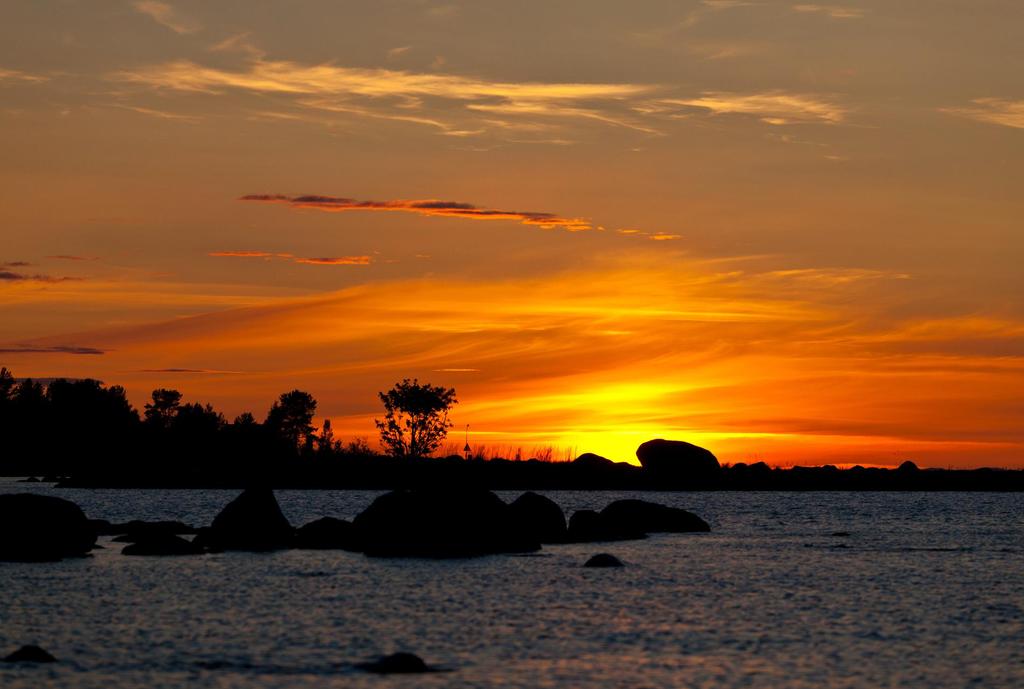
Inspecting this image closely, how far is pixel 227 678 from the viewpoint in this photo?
1177 inches

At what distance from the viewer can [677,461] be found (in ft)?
593

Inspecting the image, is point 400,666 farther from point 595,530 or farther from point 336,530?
point 595,530

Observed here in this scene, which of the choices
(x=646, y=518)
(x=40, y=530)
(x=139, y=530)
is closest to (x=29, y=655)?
(x=40, y=530)

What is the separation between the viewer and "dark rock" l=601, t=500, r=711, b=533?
3255 inches

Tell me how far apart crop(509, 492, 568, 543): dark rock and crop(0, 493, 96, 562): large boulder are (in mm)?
22997

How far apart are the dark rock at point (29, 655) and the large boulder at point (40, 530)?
27.9 meters

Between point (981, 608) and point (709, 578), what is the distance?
40.6ft

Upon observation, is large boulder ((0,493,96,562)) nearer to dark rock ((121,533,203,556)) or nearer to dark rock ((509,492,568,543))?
dark rock ((121,533,203,556))

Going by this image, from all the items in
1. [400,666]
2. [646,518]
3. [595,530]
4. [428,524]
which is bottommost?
[400,666]

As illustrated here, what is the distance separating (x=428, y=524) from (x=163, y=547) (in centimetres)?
1301

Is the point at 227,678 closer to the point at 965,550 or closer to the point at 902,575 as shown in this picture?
the point at 902,575

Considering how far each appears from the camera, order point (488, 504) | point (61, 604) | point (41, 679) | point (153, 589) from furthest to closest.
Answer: point (488, 504), point (153, 589), point (61, 604), point (41, 679)

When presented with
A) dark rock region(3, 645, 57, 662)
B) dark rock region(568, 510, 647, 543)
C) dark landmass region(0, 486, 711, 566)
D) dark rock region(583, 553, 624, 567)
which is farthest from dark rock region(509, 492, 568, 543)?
dark rock region(3, 645, 57, 662)

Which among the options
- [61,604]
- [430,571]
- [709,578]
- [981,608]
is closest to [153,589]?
[61,604]
